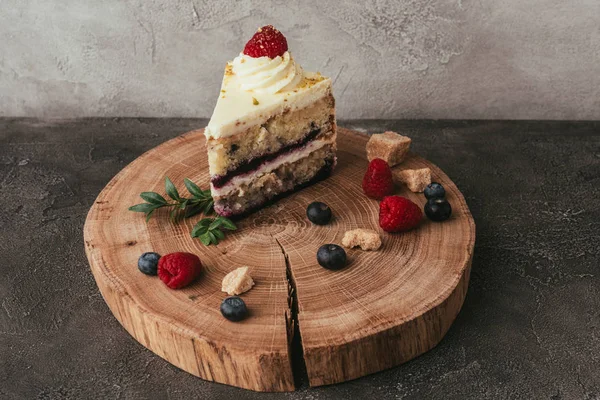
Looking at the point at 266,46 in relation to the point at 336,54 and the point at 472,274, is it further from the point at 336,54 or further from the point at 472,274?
the point at 472,274

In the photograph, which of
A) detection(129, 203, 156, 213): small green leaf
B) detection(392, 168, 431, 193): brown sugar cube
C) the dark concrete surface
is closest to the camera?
the dark concrete surface

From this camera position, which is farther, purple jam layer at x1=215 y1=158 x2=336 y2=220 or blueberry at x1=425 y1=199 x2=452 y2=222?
purple jam layer at x1=215 y1=158 x2=336 y2=220

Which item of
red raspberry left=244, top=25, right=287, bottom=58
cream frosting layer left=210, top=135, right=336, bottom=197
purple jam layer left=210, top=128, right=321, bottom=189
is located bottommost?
cream frosting layer left=210, top=135, right=336, bottom=197

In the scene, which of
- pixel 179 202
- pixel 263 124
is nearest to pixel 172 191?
pixel 179 202

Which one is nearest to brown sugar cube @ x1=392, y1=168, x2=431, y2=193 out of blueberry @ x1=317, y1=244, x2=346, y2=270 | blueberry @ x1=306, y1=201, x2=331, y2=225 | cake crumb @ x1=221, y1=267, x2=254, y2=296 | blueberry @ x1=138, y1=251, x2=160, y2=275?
blueberry @ x1=306, y1=201, x2=331, y2=225

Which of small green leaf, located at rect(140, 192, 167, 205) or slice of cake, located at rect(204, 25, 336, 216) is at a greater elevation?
slice of cake, located at rect(204, 25, 336, 216)

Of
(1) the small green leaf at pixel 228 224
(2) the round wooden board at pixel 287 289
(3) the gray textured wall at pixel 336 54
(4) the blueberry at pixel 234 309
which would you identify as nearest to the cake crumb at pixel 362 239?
(2) the round wooden board at pixel 287 289

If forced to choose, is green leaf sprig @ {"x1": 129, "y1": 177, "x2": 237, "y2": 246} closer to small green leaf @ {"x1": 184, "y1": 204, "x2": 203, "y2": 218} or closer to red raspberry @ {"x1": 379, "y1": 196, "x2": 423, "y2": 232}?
small green leaf @ {"x1": 184, "y1": 204, "x2": 203, "y2": 218}

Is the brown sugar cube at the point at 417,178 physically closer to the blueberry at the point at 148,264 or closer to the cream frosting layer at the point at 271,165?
the cream frosting layer at the point at 271,165

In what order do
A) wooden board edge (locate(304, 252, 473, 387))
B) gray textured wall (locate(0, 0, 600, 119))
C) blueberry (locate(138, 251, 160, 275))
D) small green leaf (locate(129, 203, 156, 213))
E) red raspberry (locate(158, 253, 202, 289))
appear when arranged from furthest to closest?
1. gray textured wall (locate(0, 0, 600, 119))
2. small green leaf (locate(129, 203, 156, 213))
3. blueberry (locate(138, 251, 160, 275))
4. red raspberry (locate(158, 253, 202, 289))
5. wooden board edge (locate(304, 252, 473, 387))
